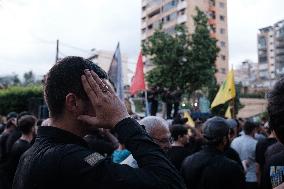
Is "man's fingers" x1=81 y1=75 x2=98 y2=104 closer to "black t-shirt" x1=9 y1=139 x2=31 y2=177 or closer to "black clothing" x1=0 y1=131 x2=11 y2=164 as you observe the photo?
"black t-shirt" x1=9 y1=139 x2=31 y2=177

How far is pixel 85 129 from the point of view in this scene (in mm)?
2000

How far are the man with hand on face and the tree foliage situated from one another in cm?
2844

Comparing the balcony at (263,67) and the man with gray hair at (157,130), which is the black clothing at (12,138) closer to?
the man with gray hair at (157,130)

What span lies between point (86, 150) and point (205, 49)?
29379 mm

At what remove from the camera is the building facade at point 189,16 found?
247 ft

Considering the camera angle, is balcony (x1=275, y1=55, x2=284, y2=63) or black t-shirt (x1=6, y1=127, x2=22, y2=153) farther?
balcony (x1=275, y1=55, x2=284, y2=63)

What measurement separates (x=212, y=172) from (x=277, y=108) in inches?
107

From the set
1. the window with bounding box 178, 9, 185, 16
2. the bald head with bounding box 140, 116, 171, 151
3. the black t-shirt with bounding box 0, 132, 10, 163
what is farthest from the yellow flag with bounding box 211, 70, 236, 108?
the window with bounding box 178, 9, 185, 16

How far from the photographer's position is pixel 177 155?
A: 5.45m

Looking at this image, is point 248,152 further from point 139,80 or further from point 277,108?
point 277,108

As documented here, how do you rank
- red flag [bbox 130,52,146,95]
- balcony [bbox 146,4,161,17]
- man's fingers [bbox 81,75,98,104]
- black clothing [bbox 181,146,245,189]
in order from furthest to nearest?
balcony [bbox 146,4,161,17] → red flag [bbox 130,52,146,95] → black clothing [bbox 181,146,245,189] → man's fingers [bbox 81,75,98,104]

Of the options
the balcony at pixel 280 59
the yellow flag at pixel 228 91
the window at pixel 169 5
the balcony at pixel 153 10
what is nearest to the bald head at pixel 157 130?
the yellow flag at pixel 228 91

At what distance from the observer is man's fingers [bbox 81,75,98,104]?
190 centimetres

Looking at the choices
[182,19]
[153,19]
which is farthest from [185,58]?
[153,19]
